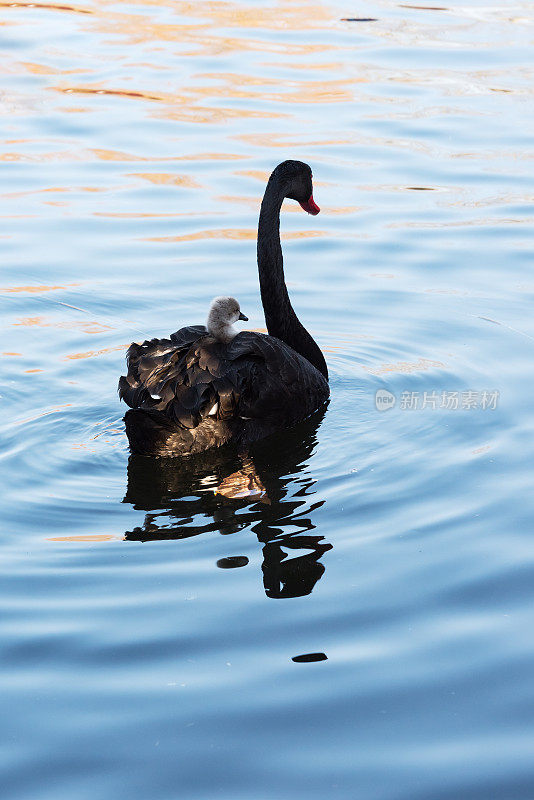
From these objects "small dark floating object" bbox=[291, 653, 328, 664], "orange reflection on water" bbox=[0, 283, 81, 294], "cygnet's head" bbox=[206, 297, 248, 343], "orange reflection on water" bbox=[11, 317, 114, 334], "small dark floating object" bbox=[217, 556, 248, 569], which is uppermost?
"cygnet's head" bbox=[206, 297, 248, 343]

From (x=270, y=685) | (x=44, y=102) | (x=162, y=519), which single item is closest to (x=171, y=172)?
(x=44, y=102)

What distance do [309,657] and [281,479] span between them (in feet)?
5.37

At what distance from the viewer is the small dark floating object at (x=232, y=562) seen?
184 inches

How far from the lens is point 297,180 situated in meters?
7.12

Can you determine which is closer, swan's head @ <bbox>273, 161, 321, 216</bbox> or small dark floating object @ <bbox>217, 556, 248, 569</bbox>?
small dark floating object @ <bbox>217, 556, 248, 569</bbox>

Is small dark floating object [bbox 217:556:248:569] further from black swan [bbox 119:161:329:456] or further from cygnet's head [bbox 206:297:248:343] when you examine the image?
cygnet's head [bbox 206:297:248:343]

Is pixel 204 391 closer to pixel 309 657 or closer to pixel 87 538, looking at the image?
pixel 87 538

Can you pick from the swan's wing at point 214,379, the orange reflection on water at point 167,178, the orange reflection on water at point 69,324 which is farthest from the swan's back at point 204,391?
the orange reflection on water at point 167,178

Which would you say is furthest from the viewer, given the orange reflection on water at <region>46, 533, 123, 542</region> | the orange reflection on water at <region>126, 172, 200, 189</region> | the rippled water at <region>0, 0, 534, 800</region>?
the orange reflection on water at <region>126, 172, 200, 189</region>

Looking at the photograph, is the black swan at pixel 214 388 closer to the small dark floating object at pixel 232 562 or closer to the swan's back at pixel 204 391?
the swan's back at pixel 204 391

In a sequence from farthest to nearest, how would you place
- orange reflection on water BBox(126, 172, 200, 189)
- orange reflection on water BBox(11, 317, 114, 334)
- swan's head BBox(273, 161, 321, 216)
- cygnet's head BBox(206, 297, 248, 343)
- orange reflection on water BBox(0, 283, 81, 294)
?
orange reflection on water BBox(126, 172, 200, 189), orange reflection on water BBox(0, 283, 81, 294), orange reflection on water BBox(11, 317, 114, 334), swan's head BBox(273, 161, 321, 216), cygnet's head BBox(206, 297, 248, 343)

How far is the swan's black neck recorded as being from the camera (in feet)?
22.4

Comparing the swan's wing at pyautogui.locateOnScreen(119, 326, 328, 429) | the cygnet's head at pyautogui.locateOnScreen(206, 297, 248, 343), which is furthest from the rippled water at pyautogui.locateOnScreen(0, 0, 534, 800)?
the cygnet's head at pyautogui.locateOnScreen(206, 297, 248, 343)

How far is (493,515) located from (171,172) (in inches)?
263
